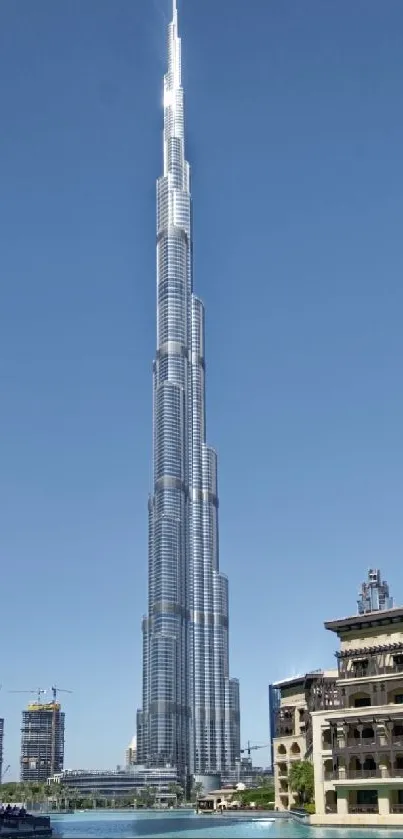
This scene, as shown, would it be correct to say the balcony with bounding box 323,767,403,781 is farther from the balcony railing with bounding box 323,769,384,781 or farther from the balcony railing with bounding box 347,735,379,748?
the balcony railing with bounding box 347,735,379,748

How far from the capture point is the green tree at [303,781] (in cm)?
13024

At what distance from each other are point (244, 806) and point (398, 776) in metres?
95.1

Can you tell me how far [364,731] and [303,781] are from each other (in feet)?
128

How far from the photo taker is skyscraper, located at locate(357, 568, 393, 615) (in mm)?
124000

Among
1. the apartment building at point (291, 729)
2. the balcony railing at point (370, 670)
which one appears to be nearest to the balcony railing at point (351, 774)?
the balcony railing at point (370, 670)

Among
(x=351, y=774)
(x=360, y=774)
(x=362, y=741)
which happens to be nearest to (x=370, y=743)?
(x=362, y=741)

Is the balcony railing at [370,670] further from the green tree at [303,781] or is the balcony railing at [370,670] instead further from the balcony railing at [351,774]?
the green tree at [303,781]

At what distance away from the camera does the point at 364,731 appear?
96.0m

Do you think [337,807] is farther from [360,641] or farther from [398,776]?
[360,641]

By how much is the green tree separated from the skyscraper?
80.8 feet

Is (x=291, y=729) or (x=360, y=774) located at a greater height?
(x=291, y=729)

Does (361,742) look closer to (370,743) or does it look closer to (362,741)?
(362,741)

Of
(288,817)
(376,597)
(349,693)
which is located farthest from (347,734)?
(288,817)

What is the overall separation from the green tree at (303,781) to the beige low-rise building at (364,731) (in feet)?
102
